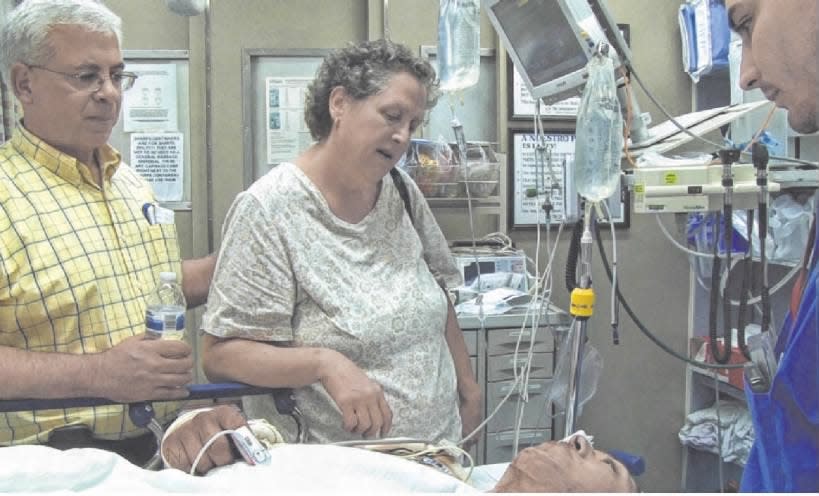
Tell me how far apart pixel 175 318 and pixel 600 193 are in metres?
0.92

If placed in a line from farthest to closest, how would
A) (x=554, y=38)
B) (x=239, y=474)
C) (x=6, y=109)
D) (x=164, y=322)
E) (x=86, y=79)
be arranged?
1. (x=6, y=109)
2. (x=554, y=38)
3. (x=86, y=79)
4. (x=164, y=322)
5. (x=239, y=474)

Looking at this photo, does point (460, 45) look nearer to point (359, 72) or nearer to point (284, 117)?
point (359, 72)

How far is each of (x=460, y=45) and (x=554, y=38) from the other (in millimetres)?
233

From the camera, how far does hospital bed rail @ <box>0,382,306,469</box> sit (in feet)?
4.25

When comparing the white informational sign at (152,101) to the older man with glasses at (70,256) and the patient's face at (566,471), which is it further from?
the patient's face at (566,471)

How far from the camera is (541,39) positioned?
5.61ft

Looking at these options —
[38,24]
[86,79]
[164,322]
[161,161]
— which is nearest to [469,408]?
[164,322]

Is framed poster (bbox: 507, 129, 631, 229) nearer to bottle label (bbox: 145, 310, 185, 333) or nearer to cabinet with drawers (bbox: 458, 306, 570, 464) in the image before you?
cabinet with drawers (bbox: 458, 306, 570, 464)

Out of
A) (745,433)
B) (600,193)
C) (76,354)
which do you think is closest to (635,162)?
(600,193)

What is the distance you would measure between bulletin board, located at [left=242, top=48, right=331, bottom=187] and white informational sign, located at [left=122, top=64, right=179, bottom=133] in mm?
324

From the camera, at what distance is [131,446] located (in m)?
1.47

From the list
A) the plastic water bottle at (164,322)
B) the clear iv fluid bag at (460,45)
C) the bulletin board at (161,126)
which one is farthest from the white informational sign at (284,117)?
the plastic water bottle at (164,322)

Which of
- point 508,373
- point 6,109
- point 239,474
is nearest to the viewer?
point 239,474

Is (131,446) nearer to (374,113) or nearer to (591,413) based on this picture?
(374,113)
